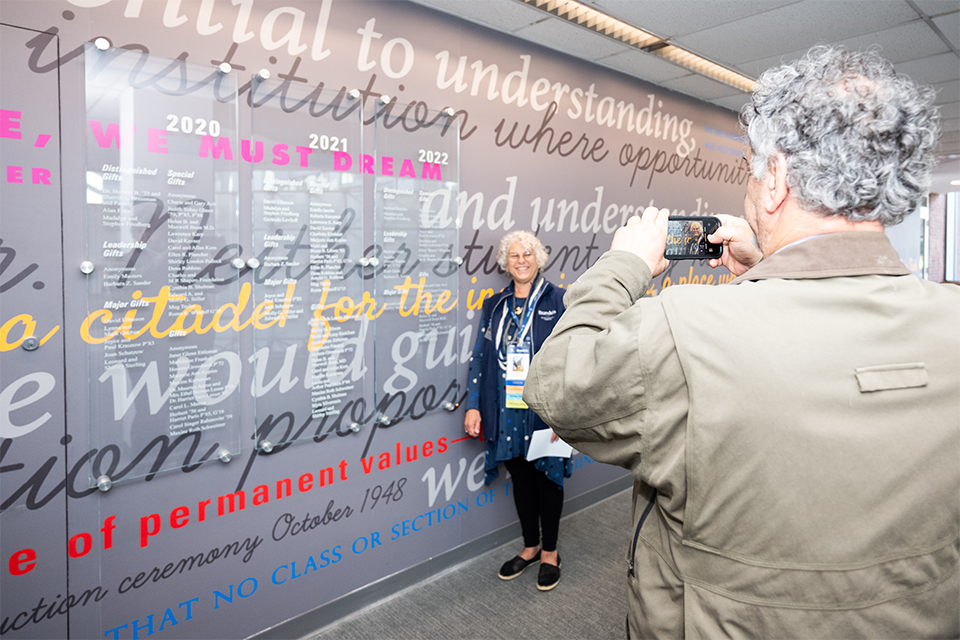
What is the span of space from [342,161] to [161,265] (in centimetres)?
82

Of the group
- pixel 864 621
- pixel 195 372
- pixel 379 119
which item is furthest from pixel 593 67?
pixel 864 621

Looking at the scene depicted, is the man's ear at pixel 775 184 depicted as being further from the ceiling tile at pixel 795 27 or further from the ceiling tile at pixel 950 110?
the ceiling tile at pixel 950 110

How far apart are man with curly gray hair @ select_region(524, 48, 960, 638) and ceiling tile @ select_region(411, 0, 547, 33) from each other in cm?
208

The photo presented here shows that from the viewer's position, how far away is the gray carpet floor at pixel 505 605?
8.02 feet

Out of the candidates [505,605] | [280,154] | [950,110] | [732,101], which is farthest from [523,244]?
[950,110]

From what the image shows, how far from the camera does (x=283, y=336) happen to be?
224 centimetres

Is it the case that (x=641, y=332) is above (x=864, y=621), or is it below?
above

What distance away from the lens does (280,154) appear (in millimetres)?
2182

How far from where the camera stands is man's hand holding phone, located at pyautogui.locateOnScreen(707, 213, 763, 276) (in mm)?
1137

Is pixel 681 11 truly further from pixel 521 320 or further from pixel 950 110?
pixel 950 110

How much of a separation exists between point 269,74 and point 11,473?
62.4 inches

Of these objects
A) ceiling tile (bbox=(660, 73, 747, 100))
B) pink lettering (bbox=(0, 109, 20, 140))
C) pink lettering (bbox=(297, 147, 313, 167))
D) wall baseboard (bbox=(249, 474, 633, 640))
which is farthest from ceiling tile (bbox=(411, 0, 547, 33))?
wall baseboard (bbox=(249, 474, 633, 640))

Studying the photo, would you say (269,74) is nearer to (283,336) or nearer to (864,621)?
(283,336)

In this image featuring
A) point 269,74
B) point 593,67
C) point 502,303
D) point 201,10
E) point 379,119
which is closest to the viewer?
point 201,10
